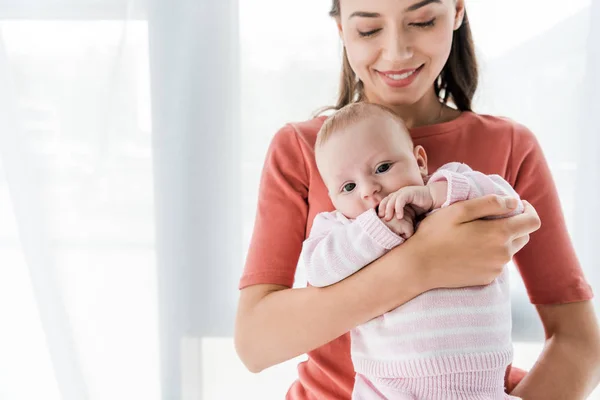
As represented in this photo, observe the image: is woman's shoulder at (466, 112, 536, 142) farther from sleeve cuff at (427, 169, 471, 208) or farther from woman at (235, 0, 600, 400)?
sleeve cuff at (427, 169, 471, 208)

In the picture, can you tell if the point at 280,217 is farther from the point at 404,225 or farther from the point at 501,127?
the point at 501,127

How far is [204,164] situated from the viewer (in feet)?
5.27

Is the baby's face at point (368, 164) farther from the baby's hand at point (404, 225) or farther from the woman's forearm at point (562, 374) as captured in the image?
the woman's forearm at point (562, 374)

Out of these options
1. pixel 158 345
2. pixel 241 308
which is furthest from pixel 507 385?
pixel 158 345

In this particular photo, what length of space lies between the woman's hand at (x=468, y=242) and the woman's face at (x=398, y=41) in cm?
35

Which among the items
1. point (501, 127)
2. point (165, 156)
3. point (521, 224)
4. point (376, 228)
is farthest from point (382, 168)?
point (165, 156)

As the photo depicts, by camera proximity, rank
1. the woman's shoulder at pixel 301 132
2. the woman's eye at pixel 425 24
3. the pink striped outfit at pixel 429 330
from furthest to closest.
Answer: the woman's shoulder at pixel 301 132 → the woman's eye at pixel 425 24 → the pink striped outfit at pixel 429 330

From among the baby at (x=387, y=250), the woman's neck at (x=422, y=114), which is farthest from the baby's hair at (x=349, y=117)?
the woman's neck at (x=422, y=114)

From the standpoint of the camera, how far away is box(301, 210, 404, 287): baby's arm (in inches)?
40.1

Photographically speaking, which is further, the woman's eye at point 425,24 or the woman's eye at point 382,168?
the woman's eye at point 425,24

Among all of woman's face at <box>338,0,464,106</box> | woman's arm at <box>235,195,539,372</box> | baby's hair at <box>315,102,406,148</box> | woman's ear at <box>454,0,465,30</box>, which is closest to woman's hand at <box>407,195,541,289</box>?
woman's arm at <box>235,195,539,372</box>

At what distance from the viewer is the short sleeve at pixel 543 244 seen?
126 centimetres

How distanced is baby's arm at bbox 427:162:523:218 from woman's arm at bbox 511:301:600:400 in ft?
1.17

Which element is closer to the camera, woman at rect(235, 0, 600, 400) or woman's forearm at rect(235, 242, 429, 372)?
woman's forearm at rect(235, 242, 429, 372)
